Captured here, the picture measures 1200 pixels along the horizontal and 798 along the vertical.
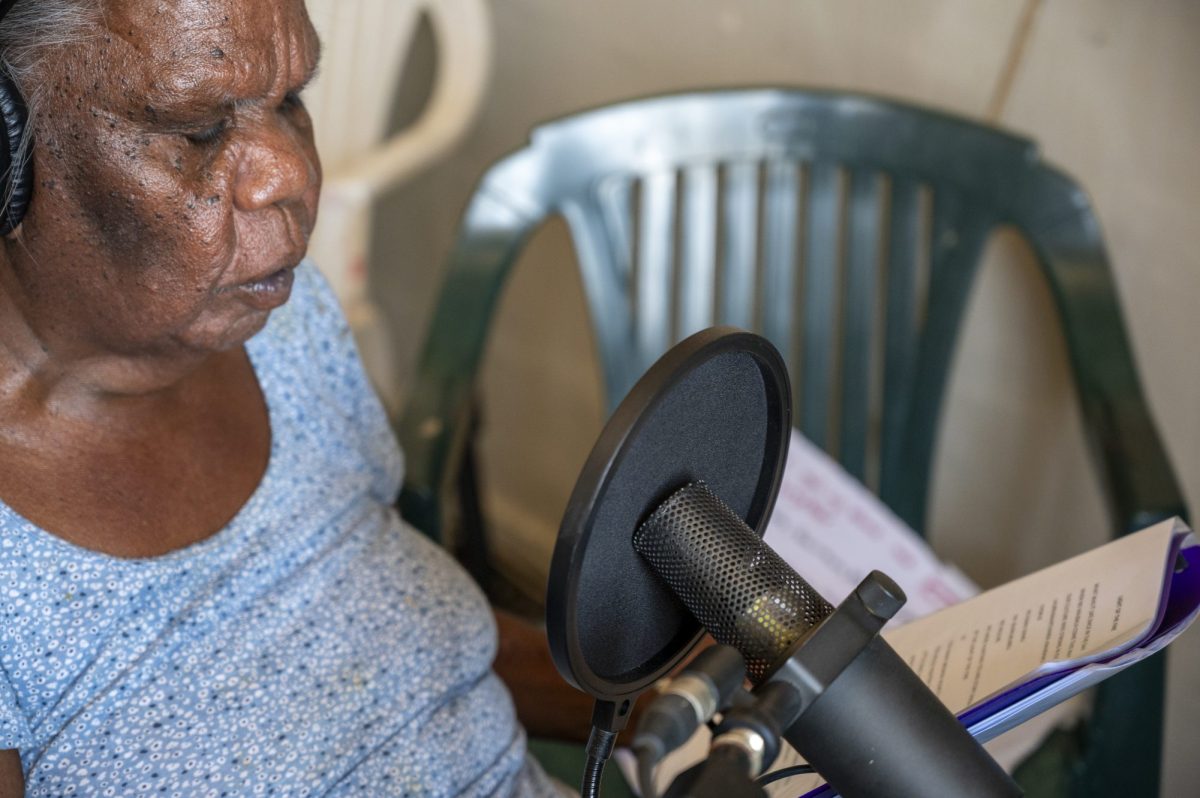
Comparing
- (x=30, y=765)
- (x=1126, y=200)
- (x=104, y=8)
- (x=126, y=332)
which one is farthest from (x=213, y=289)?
(x=1126, y=200)

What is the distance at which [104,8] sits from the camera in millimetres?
686

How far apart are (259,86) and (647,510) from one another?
36cm

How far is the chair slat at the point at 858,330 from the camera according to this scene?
4.70ft

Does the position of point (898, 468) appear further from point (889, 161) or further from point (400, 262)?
point (400, 262)

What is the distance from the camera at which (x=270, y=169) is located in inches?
30.0

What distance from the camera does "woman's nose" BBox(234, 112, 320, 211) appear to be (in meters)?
0.75

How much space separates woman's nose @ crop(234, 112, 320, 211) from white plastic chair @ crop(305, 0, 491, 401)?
842mm

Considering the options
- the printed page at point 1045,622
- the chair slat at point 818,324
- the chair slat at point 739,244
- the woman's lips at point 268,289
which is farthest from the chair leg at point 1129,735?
the woman's lips at point 268,289

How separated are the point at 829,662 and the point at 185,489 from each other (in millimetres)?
514

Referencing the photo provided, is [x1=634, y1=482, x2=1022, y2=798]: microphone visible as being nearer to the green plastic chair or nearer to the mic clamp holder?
the mic clamp holder

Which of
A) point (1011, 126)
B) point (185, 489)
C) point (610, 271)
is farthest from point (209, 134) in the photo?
point (1011, 126)

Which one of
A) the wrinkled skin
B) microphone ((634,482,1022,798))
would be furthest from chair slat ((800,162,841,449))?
microphone ((634,482,1022,798))

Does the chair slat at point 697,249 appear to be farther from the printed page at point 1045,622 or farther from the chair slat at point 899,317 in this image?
the printed page at point 1045,622

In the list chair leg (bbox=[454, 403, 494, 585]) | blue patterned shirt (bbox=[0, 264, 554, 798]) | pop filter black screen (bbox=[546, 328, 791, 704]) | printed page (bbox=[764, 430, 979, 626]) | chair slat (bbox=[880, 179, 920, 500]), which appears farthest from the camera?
chair leg (bbox=[454, 403, 494, 585])
